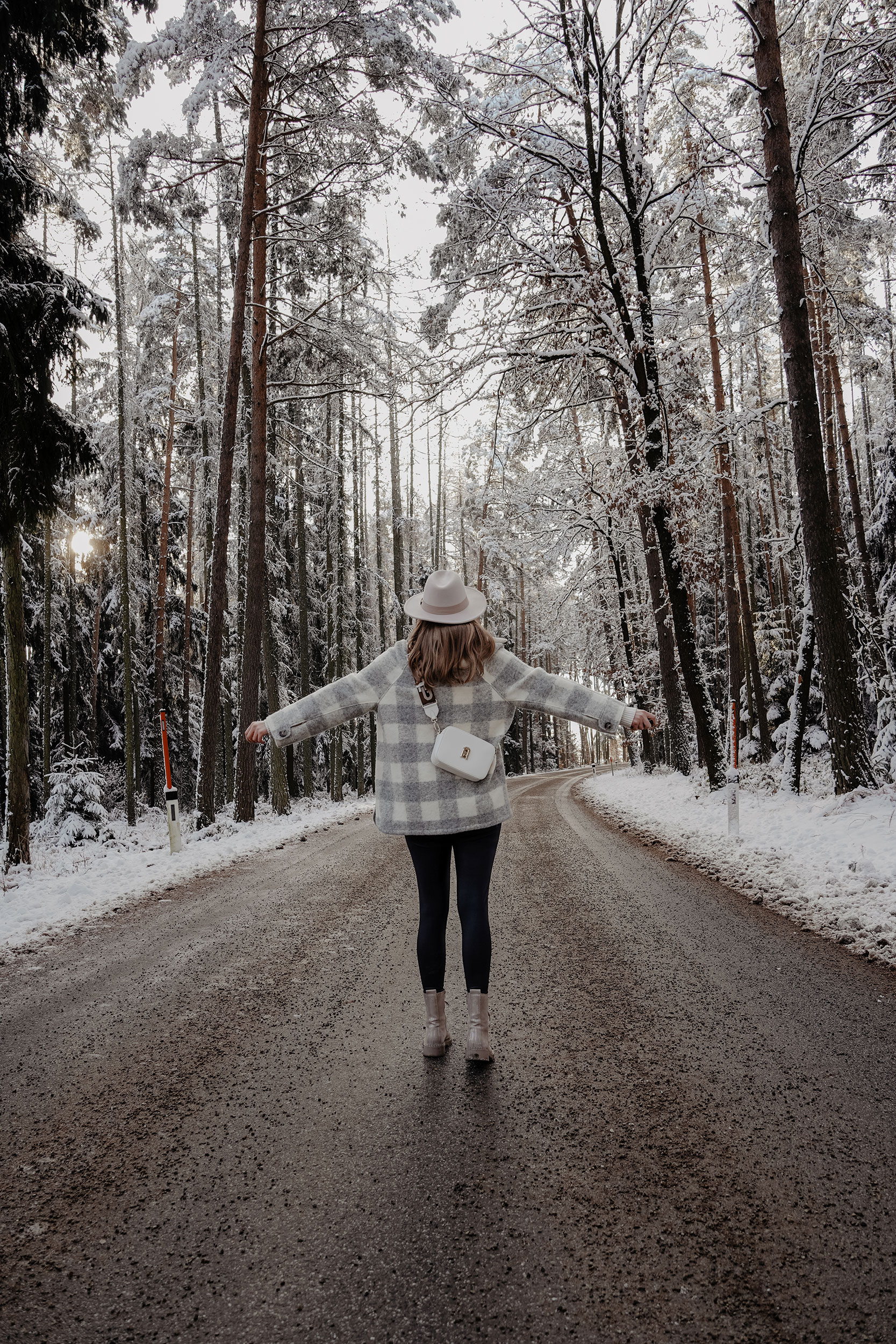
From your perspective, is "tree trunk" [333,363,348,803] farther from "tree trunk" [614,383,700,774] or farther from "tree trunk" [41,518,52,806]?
"tree trunk" [614,383,700,774]

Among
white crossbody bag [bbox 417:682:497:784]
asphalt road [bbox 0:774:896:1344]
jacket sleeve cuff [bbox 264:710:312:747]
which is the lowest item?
asphalt road [bbox 0:774:896:1344]

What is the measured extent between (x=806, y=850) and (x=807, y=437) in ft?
15.9

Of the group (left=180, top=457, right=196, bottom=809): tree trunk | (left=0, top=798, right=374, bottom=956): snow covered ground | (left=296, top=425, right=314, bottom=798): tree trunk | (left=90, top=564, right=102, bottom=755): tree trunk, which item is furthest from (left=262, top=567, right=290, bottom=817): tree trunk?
(left=90, top=564, right=102, bottom=755): tree trunk

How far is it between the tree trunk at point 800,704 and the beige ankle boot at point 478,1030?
27.1 ft

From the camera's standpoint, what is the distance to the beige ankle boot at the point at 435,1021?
313 cm

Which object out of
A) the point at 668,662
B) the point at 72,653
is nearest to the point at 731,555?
the point at 668,662

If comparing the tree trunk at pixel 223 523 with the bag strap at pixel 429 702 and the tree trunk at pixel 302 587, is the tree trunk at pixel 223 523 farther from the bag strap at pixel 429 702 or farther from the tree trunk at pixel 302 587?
the bag strap at pixel 429 702

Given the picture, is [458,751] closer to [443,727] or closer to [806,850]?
[443,727]

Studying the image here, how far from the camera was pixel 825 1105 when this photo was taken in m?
2.50

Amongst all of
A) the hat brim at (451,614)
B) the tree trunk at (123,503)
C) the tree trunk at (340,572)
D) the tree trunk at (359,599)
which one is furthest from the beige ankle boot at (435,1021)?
the tree trunk at (359,599)

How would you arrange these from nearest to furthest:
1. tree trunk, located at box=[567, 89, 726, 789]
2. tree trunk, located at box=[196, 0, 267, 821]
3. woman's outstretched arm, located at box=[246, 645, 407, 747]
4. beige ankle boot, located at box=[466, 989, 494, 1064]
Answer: beige ankle boot, located at box=[466, 989, 494, 1064] → woman's outstretched arm, located at box=[246, 645, 407, 747] → tree trunk, located at box=[567, 89, 726, 789] → tree trunk, located at box=[196, 0, 267, 821]

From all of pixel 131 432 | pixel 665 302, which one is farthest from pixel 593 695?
pixel 131 432

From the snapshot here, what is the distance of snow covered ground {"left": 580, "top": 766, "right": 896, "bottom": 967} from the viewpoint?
477cm

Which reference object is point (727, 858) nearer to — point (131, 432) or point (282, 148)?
point (282, 148)
